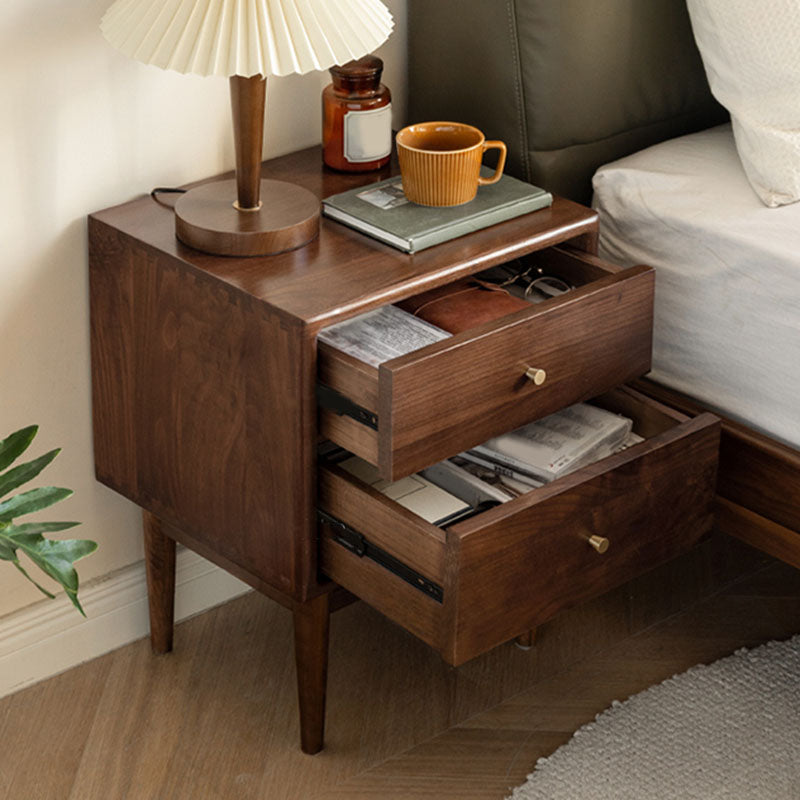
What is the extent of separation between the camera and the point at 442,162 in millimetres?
1390

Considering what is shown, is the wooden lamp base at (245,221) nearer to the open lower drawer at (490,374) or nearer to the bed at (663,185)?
the open lower drawer at (490,374)

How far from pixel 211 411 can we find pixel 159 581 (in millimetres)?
369

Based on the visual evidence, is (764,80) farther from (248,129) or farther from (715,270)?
(248,129)

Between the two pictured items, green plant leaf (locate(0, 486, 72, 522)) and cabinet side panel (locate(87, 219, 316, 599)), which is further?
cabinet side panel (locate(87, 219, 316, 599))

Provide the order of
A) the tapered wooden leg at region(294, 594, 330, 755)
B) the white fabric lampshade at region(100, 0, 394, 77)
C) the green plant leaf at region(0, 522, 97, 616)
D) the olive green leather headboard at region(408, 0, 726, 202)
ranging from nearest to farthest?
1. the green plant leaf at region(0, 522, 97, 616)
2. the white fabric lampshade at region(100, 0, 394, 77)
3. the tapered wooden leg at region(294, 594, 330, 755)
4. the olive green leather headboard at region(408, 0, 726, 202)

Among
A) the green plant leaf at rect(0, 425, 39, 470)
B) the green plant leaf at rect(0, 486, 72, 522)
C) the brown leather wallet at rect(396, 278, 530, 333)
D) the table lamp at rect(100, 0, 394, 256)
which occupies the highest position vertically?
the table lamp at rect(100, 0, 394, 256)

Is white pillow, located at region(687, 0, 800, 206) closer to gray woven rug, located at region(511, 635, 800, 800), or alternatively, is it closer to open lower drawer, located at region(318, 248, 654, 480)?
open lower drawer, located at region(318, 248, 654, 480)

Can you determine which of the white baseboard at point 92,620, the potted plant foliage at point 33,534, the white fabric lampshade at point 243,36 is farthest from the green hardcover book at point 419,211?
the white baseboard at point 92,620

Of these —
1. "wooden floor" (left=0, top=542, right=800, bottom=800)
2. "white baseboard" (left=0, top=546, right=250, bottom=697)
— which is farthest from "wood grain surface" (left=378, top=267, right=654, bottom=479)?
"white baseboard" (left=0, top=546, right=250, bottom=697)

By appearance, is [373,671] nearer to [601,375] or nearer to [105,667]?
[105,667]

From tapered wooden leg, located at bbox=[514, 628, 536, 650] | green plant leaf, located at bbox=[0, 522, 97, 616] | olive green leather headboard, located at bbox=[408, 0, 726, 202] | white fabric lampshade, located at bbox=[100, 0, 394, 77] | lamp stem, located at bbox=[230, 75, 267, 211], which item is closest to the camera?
green plant leaf, located at bbox=[0, 522, 97, 616]

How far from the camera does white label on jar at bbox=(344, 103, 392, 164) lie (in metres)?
1.51

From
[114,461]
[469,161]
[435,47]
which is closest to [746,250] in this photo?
[469,161]

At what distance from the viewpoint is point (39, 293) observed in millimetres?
1465
